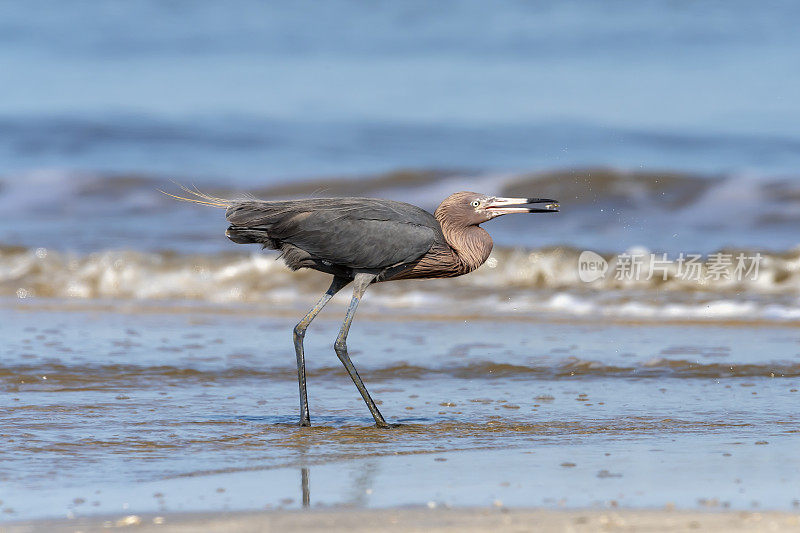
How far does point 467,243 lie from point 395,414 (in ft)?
3.40

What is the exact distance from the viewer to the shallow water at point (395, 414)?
4.60 meters

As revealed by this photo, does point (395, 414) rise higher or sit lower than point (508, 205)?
lower

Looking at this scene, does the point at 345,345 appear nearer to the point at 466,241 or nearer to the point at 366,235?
the point at 366,235

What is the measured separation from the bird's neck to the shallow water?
82 centimetres

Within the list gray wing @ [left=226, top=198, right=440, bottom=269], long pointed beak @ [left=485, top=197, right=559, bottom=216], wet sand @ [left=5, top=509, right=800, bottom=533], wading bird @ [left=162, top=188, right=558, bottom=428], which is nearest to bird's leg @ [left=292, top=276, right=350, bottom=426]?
wading bird @ [left=162, top=188, right=558, bottom=428]

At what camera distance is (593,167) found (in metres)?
19.4

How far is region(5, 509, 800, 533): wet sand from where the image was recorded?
394 cm

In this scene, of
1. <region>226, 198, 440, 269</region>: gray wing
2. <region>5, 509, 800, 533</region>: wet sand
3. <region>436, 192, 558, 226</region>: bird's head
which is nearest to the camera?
<region>5, 509, 800, 533</region>: wet sand

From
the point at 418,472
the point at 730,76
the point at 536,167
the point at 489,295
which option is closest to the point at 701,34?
the point at 730,76

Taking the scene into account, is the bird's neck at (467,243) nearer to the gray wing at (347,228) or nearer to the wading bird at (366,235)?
the wading bird at (366,235)

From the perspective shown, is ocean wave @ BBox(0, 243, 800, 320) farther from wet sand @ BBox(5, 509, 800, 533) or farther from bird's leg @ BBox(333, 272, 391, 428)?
wet sand @ BBox(5, 509, 800, 533)

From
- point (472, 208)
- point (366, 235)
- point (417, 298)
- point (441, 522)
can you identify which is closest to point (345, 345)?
point (366, 235)

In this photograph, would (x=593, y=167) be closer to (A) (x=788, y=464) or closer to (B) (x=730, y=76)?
(B) (x=730, y=76)

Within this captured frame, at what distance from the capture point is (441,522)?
4.03m
